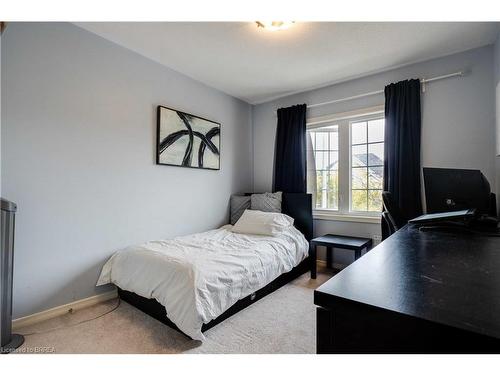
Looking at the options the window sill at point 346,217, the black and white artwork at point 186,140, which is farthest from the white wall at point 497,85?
the black and white artwork at point 186,140

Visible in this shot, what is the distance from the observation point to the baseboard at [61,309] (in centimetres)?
189

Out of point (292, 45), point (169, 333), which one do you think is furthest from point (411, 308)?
point (292, 45)

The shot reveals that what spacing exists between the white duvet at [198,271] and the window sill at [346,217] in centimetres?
79

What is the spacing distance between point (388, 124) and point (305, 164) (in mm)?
1121

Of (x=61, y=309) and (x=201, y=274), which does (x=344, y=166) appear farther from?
(x=61, y=309)

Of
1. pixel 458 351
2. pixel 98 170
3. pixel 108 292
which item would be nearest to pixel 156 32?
pixel 98 170

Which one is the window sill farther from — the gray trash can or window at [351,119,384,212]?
the gray trash can

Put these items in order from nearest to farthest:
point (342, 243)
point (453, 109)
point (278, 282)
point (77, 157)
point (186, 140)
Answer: point (77, 157)
point (453, 109)
point (278, 282)
point (342, 243)
point (186, 140)

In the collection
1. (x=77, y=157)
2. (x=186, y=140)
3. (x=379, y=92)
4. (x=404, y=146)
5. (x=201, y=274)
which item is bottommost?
(x=201, y=274)

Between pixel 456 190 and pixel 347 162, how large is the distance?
1595mm

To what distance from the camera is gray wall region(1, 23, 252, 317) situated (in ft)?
6.21

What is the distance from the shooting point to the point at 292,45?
2.39 m

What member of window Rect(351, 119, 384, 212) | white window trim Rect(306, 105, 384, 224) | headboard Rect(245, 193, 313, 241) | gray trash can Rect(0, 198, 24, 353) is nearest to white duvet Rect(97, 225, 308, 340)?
headboard Rect(245, 193, 313, 241)

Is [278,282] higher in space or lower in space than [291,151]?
lower
